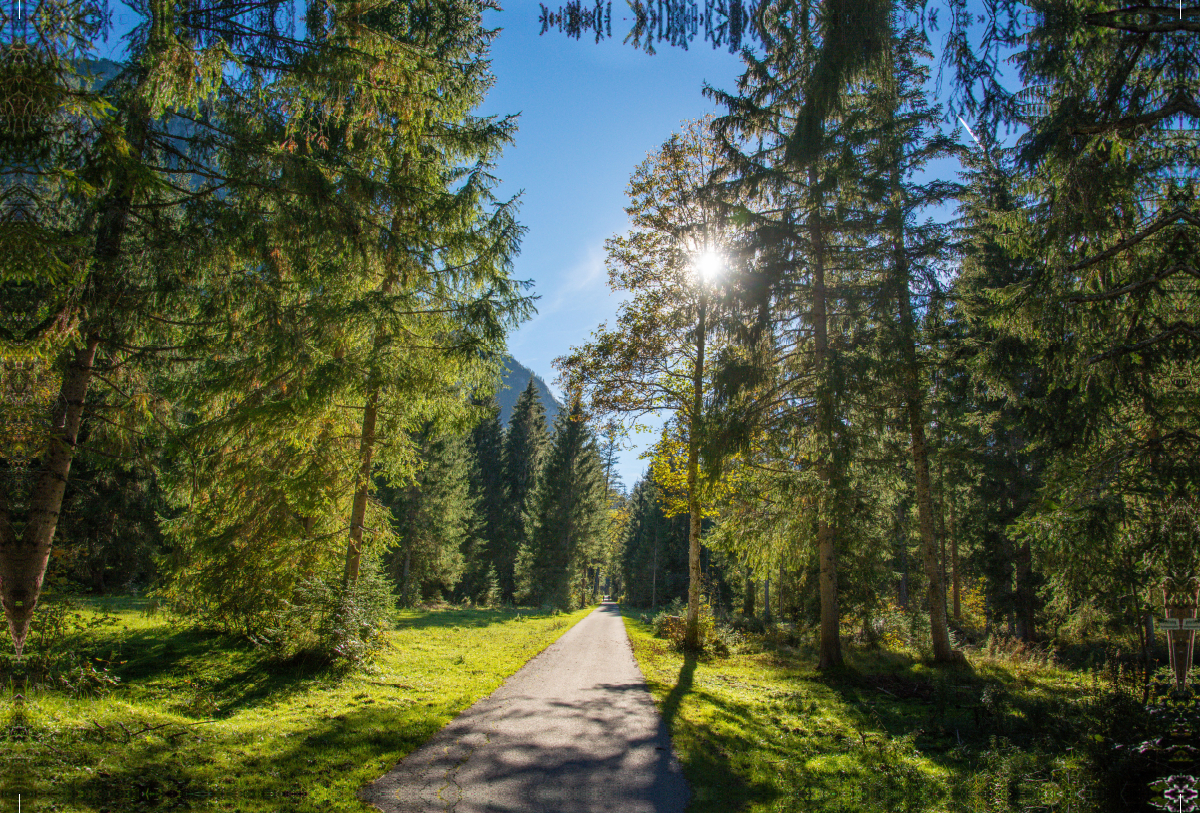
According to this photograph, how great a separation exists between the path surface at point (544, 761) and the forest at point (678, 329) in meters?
0.67

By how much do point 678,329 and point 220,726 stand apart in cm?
1292

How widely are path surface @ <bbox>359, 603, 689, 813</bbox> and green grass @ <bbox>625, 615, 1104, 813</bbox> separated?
16.6 inches

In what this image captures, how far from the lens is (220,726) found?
5.72 metres

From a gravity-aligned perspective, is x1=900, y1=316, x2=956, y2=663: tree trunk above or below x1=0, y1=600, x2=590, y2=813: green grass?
above

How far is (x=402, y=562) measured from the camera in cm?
2875

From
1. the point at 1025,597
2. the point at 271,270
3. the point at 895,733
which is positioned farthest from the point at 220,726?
the point at 1025,597

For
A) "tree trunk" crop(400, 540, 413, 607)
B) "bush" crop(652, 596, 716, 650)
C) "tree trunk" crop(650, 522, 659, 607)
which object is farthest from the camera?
"tree trunk" crop(650, 522, 659, 607)

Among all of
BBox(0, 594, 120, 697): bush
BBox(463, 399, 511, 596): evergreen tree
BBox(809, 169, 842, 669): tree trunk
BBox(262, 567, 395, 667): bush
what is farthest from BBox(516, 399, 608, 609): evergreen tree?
BBox(0, 594, 120, 697): bush

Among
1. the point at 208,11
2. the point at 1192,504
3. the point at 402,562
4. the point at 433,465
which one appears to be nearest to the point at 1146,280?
the point at 1192,504

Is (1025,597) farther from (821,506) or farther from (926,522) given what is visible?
(821,506)

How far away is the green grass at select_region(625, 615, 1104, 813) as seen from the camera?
4719mm

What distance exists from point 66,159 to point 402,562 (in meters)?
26.8

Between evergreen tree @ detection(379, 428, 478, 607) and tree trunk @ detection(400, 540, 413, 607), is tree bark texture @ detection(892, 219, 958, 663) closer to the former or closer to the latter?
evergreen tree @ detection(379, 428, 478, 607)

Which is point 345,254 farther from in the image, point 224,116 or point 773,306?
point 773,306
